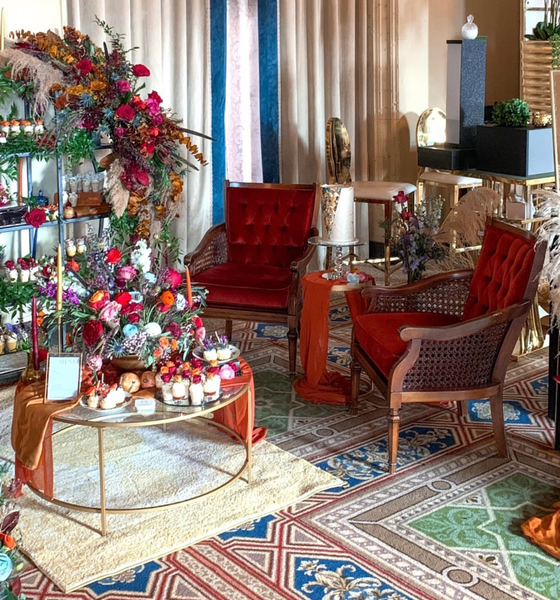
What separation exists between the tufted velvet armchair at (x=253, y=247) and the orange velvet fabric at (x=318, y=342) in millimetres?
255

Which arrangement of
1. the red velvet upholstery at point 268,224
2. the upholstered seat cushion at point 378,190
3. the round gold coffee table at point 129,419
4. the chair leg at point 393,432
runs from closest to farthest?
the round gold coffee table at point 129,419 → the chair leg at point 393,432 → the red velvet upholstery at point 268,224 → the upholstered seat cushion at point 378,190

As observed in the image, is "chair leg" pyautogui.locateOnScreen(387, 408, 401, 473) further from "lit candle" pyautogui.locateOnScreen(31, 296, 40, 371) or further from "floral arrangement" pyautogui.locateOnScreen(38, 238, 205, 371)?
"lit candle" pyautogui.locateOnScreen(31, 296, 40, 371)

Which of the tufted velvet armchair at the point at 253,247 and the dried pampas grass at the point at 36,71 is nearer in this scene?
the dried pampas grass at the point at 36,71

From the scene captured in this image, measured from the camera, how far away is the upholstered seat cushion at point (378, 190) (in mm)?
6934

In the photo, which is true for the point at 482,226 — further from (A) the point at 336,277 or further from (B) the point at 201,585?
(B) the point at 201,585

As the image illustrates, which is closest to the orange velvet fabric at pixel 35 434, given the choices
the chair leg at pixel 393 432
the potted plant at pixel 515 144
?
the chair leg at pixel 393 432

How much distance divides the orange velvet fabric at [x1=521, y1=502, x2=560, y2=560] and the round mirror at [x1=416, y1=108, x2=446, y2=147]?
475 centimetres

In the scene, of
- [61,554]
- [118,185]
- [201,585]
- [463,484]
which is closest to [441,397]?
[463,484]

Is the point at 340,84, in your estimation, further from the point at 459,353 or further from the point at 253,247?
the point at 459,353

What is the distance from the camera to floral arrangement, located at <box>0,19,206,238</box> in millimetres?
5039

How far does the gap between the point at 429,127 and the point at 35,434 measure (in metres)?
5.20

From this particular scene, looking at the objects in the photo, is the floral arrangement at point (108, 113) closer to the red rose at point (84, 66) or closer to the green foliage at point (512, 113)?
the red rose at point (84, 66)

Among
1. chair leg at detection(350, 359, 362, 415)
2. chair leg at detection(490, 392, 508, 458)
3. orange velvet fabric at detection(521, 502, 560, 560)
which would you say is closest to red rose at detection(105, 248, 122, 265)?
chair leg at detection(350, 359, 362, 415)

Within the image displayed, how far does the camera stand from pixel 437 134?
775cm
